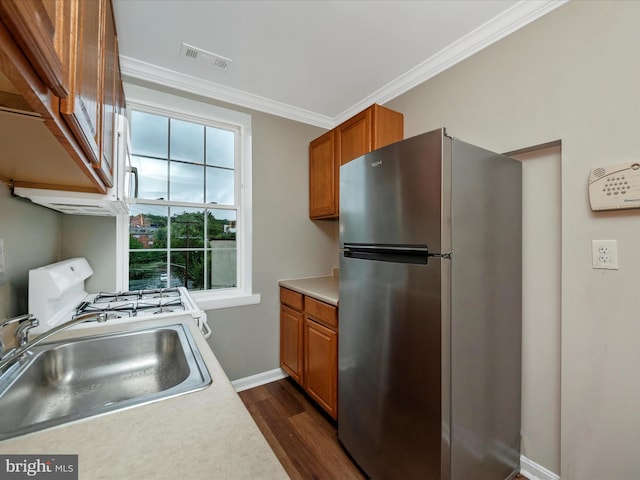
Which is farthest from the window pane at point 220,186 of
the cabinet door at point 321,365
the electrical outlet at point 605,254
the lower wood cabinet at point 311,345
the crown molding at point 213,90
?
the electrical outlet at point 605,254

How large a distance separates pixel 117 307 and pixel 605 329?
2.41 meters

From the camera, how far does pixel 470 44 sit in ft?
5.69

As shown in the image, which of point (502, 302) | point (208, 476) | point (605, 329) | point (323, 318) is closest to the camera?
point (208, 476)

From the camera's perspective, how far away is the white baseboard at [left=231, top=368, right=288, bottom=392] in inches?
96.1

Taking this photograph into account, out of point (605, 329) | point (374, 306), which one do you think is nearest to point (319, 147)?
point (374, 306)

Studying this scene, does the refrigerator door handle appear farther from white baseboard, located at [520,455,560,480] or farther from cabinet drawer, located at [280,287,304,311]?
white baseboard, located at [520,455,560,480]

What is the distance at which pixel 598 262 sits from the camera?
1.28m

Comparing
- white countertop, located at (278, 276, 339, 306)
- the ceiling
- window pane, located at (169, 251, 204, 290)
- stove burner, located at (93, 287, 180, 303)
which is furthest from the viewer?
window pane, located at (169, 251, 204, 290)

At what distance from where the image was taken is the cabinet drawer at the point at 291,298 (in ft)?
7.64

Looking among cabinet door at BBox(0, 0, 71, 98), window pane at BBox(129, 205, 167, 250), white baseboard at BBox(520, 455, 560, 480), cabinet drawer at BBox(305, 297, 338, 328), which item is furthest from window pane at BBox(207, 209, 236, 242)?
white baseboard at BBox(520, 455, 560, 480)

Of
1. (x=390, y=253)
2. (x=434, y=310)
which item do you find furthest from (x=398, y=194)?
(x=434, y=310)

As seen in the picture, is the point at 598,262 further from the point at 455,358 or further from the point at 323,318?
the point at 323,318

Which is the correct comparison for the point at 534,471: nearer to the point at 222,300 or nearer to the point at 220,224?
the point at 222,300

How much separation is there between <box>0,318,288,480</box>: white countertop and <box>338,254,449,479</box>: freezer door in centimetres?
81
